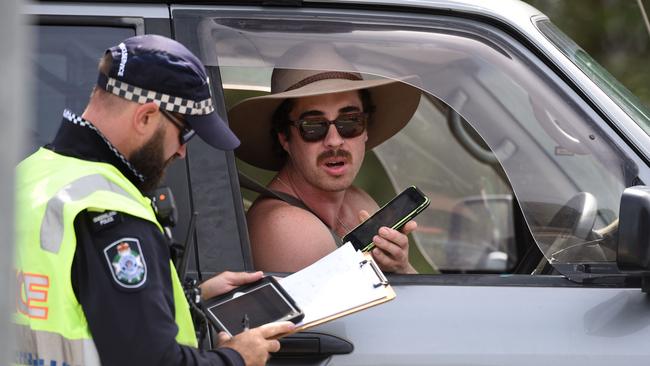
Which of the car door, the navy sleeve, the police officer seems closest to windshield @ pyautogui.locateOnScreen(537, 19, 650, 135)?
the car door

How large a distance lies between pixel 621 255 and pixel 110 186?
1053 millimetres

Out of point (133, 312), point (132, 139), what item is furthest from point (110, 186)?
point (133, 312)

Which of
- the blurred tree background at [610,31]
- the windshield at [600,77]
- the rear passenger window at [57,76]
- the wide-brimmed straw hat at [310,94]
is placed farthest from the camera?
the blurred tree background at [610,31]

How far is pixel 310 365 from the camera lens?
2219 millimetres

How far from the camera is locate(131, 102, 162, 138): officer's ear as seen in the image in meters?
1.96

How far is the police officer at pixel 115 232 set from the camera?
5.90ft

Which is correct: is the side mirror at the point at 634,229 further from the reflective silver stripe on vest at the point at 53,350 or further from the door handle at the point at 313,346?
the reflective silver stripe on vest at the point at 53,350

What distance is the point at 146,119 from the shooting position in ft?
6.48

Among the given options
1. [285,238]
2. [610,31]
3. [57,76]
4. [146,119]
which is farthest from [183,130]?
[610,31]

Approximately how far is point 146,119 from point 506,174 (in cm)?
104

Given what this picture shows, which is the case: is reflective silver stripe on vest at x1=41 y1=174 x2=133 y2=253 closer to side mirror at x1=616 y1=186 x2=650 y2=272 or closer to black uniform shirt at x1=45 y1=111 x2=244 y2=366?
black uniform shirt at x1=45 y1=111 x2=244 y2=366

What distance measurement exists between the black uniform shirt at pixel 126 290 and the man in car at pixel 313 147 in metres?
0.70

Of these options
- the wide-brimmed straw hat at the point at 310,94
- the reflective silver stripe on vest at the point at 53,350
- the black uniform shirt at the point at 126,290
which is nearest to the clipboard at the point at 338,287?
the black uniform shirt at the point at 126,290

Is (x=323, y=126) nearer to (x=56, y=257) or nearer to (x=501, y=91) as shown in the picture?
(x=501, y=91)
